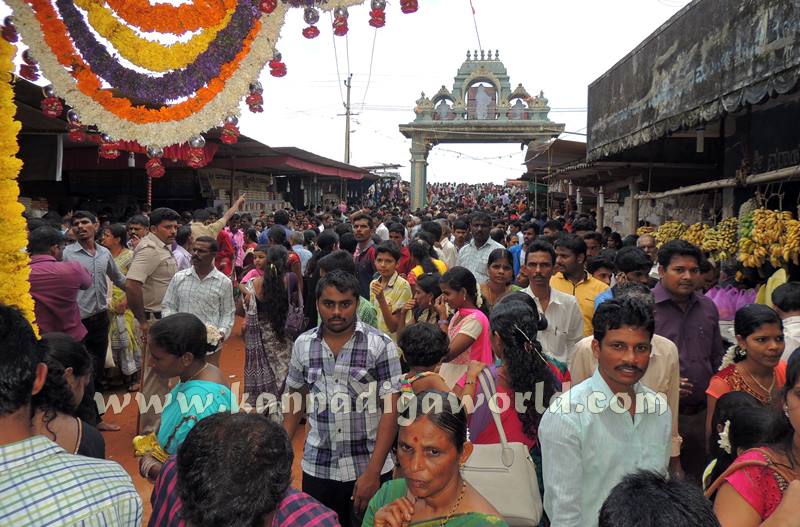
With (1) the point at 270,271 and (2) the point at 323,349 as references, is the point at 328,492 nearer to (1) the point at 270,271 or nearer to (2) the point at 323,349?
(2) the point at 323,349

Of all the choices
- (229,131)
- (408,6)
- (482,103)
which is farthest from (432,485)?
(482,103)

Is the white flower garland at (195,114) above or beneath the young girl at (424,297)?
above

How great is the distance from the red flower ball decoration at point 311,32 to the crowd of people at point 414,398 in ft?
5.70

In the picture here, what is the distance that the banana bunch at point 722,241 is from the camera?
6.05 m

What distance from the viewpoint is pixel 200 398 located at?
9.17 ft

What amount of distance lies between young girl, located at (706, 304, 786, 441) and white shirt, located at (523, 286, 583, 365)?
1251 millimetres

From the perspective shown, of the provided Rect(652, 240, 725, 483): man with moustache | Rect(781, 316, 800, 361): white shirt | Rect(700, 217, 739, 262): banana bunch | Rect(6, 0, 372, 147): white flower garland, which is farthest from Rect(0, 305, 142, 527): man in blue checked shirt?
Rect(700, 217, 739, 262): banana bunch

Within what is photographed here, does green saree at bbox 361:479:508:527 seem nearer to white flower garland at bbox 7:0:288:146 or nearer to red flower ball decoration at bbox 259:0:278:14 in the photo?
white flower garland at bbox 7:0:288:146

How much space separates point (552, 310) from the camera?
467cm

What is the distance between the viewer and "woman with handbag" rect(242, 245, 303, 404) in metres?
5.28

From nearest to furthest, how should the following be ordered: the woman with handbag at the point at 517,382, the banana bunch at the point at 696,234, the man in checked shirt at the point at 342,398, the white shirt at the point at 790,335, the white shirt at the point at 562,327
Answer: the woman with handbag at the point at 517,382, the man in checked shirt at the point at 342,398, the white shirt at the point at 790,335, the white shirt at the point at 562,327, the banana bunch at the point at 696,234

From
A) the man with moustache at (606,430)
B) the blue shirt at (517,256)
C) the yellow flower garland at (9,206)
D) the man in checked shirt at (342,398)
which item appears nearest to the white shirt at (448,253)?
the blue shirt at (517,256)

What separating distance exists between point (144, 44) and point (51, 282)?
7.03ft

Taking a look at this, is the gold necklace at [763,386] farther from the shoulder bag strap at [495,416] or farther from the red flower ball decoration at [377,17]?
the red flower ball decoration at [377,17]
